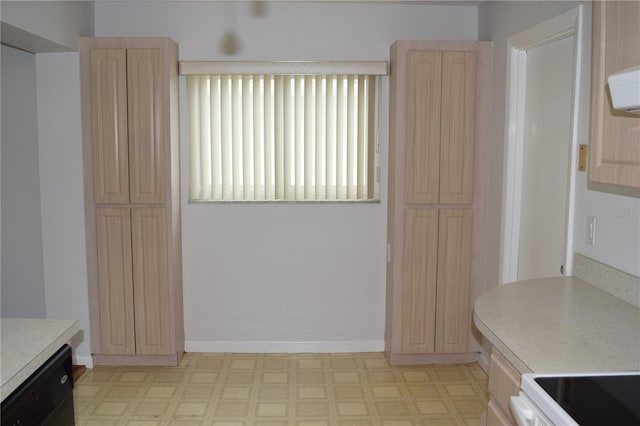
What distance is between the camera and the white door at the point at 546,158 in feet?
9.82

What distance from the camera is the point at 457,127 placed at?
3832 millimetres

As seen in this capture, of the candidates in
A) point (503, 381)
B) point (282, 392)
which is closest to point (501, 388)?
point (503, 381)

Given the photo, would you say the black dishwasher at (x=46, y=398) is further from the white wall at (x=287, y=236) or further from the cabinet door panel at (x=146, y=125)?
the white wall at (x=287, y=236)

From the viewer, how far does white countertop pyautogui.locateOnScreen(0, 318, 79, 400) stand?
1633mm

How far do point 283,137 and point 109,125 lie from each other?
1187 mm

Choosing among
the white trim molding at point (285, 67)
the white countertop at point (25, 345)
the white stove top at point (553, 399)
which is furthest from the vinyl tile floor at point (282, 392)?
the white trim molding at point (285, 67)

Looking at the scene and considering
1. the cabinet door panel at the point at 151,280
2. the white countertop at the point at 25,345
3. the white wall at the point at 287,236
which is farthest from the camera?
the white wall at the point at 287,236

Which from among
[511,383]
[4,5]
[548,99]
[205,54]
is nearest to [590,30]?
[548,99]

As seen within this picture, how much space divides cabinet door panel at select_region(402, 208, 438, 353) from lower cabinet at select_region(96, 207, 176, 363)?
1630 millimetres

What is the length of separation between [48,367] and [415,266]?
2.58m

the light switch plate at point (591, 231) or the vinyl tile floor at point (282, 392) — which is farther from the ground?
the light switch plate at point (591, 231)

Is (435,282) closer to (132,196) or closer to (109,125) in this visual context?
(132,196)

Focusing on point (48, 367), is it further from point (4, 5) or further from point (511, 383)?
point (4, 5)

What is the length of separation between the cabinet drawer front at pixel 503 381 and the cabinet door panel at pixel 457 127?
1989 millimetres
